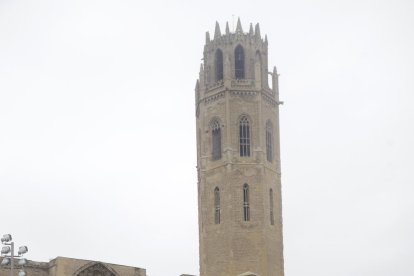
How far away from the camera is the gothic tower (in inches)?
2655

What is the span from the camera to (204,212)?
7019 centimetres

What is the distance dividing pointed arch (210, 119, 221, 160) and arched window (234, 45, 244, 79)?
4.40m

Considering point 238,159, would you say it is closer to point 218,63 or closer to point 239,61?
point 239,61

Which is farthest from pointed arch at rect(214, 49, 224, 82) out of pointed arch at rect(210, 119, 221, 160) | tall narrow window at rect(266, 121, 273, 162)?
tall narrow window at rect(266, 121, 273, 162)

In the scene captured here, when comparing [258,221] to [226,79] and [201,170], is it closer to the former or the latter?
[201,170]

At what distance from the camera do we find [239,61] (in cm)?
7244

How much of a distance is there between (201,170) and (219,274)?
9005 mm

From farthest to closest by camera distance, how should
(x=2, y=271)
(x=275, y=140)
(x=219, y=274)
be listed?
1. (x=275, y=140)
2. (x=219, y=274)
3. (x=2, y=271)

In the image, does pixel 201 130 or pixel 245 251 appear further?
pixel 201 130

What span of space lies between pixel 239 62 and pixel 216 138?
6685mm

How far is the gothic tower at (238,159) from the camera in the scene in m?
67.4

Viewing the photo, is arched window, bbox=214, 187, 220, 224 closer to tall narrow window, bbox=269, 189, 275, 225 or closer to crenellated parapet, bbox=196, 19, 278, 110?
tall narrow window, bbox=269, 189, 275, 225

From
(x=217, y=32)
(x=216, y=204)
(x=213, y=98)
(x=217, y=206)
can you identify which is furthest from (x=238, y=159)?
(x=217, y=32)

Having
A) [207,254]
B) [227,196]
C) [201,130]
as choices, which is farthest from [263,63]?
[207,254]
